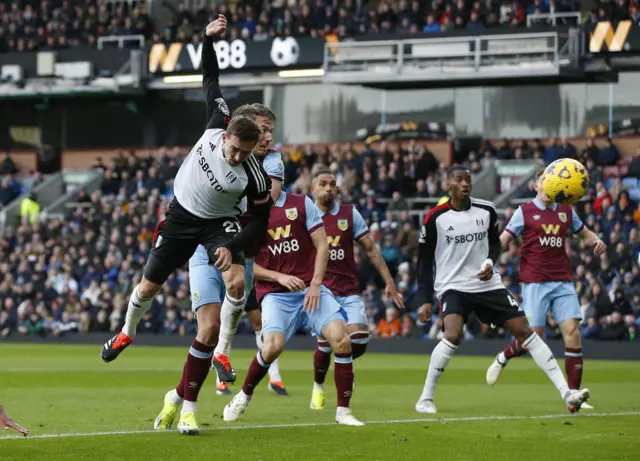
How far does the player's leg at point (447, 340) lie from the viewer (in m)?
12.6

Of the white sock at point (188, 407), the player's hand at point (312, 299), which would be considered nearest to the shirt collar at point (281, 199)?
the player's hand at point (312, 299)

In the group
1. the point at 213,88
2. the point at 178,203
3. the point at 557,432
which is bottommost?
the point at 557,432

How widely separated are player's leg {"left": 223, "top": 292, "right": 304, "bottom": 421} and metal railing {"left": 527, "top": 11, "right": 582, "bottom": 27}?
2311 cm

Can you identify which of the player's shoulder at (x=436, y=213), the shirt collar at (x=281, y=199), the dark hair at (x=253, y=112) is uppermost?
the dark hair at (x=253, y=112)

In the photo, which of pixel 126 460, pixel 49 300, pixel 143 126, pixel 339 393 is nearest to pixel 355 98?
pixel 143 126

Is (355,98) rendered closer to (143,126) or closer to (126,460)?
(143,126)

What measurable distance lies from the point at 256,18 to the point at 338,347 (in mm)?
28883

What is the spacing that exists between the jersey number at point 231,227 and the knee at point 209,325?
61 cm

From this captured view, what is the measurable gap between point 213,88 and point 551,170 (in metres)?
4.37

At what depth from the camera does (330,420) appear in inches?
456

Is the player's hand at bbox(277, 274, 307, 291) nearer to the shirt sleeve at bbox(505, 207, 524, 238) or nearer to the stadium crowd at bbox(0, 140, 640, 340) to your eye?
the shirt sleeve at bbox(505, 207, 524, 238)

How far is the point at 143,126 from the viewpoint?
143 ft

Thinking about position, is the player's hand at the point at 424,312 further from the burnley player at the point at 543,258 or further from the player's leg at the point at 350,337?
the burnley player at the point at 543,258

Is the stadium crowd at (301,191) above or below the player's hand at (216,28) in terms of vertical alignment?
below
